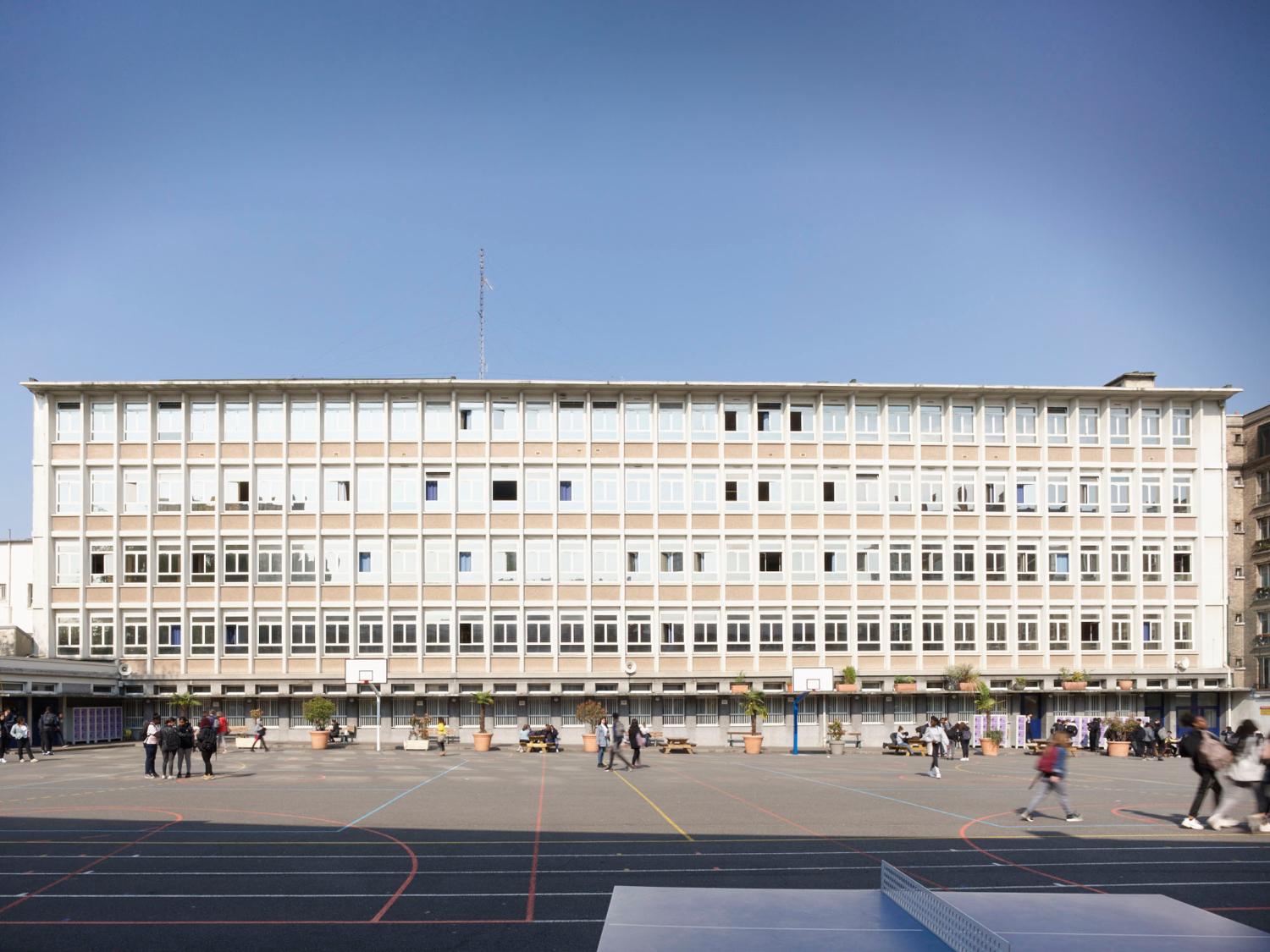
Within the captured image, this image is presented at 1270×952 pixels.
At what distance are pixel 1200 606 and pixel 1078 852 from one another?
5344cm

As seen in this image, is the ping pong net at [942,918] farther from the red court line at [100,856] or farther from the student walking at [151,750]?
the student walking at [151,750]

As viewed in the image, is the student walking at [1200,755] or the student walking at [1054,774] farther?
the student walking at [1054,774]

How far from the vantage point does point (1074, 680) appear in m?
64.3

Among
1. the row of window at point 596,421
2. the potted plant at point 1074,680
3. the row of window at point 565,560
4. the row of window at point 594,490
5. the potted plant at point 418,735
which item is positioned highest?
the row of window at point 596,421

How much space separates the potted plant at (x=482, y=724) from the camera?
54.4 metres

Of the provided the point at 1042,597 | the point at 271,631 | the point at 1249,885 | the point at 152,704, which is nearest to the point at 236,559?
the point at 271,631

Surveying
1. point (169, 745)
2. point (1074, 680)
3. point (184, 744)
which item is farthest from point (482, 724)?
point (1074, 680)

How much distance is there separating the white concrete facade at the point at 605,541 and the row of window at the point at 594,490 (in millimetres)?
144

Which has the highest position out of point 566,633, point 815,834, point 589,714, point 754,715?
point 815,834

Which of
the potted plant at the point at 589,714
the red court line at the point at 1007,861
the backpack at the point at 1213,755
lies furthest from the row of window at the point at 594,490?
the backpack at the point at 1213,755

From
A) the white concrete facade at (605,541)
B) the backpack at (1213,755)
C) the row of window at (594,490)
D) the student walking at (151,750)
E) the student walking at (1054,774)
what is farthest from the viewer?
the row of window at (594,490)

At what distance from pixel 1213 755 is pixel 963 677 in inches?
1679

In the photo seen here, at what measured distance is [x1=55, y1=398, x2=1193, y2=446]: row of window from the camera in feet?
209

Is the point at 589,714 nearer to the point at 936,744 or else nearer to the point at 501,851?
the point at 936,744
